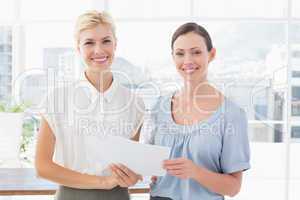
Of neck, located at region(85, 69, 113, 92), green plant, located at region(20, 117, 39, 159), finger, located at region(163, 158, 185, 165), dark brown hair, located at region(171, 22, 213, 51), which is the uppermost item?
dark brown hair, located at region(171, 22, 213, 51)

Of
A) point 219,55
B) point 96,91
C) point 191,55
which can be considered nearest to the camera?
point 191,55

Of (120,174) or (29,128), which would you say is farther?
(29,128)

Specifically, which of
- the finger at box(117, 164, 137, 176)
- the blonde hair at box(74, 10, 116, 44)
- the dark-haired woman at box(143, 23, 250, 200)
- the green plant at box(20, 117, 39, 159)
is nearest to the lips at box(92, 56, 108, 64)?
the blonde hair at box(74, 10, 116, 44)

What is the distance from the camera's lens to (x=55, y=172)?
4.82ft

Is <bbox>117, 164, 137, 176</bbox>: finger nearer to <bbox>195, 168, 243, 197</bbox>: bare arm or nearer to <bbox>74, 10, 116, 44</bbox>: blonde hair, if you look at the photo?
<bbox>195, 168, 243, 197</bbox>: bare arm

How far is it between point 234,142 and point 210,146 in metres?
0.08

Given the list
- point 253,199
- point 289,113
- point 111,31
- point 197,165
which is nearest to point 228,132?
point 197,165

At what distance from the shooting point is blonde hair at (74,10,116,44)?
59.7 inches

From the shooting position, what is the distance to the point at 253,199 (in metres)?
5.48

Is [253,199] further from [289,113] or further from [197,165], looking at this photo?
[197,165]

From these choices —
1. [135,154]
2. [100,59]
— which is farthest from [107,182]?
[100,59]

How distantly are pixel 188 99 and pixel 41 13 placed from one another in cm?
481

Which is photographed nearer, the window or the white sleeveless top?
the white sleeveless top

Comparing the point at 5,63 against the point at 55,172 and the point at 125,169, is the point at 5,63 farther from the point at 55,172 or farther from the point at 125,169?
the point at 125,169
